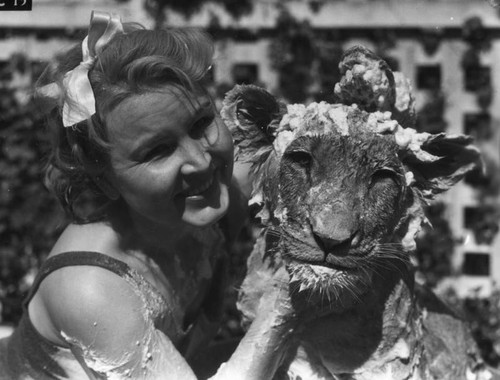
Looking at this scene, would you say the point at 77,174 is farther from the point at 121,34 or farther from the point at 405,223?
the point at 405,223

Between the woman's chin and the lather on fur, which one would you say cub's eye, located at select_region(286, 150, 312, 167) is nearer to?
the lather on fur

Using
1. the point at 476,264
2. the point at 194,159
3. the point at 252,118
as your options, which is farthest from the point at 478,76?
the point at 194,159

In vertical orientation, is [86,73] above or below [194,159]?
above

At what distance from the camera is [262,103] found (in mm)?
1497

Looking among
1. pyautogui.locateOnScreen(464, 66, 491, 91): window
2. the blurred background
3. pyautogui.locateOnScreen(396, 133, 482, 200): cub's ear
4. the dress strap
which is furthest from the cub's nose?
pyautogui.locateOnScreen(464, 66, 491, 91): window

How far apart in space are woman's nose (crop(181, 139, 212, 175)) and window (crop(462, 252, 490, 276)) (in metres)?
1.82

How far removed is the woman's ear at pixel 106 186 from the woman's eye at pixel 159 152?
0.50ft

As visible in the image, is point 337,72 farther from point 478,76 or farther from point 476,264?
point 476,264

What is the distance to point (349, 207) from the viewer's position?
4.36 feet

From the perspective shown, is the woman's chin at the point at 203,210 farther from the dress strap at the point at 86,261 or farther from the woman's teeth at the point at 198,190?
the dress strap at the point at 86,261

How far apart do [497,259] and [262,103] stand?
5.94 feet

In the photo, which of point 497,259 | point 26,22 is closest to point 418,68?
point 497,259

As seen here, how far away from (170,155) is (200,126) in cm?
9

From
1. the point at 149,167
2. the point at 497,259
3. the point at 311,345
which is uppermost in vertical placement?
the point at 149,167
